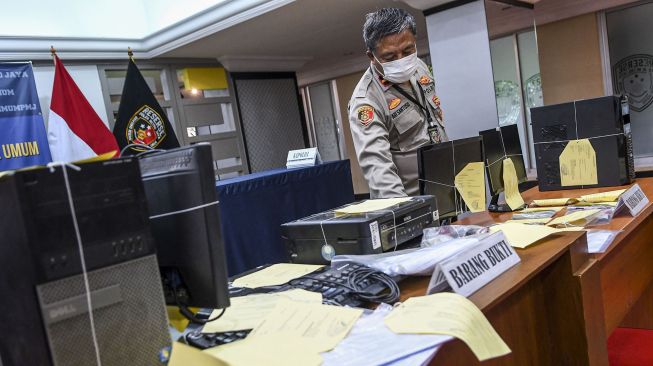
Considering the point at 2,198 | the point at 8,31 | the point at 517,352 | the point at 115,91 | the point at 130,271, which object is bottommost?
the point at 517,352

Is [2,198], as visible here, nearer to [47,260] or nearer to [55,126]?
[47,260]

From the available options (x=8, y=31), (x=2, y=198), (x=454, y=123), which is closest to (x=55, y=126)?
(x=8, y=31)

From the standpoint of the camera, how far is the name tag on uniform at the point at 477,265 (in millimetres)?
835

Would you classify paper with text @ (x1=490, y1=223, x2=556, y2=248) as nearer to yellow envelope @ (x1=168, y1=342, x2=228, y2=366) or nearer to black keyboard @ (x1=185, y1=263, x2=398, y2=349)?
black keyboard @ (x1=185, y1=263, x2=398, y2=349)

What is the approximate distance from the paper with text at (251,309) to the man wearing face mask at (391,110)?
82 cm

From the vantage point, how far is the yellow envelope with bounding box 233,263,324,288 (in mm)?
1105

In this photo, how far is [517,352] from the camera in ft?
3.28

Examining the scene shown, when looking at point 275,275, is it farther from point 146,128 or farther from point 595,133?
point 146,128

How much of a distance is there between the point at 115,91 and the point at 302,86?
3542 millimetres

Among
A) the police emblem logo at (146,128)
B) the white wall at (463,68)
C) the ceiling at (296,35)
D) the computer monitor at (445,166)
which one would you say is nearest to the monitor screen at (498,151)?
the computer monitor at (445,166)

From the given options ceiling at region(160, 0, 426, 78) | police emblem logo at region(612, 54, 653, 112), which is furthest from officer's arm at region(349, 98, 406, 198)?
police emblem logo at region(612, 54, 653, 112)

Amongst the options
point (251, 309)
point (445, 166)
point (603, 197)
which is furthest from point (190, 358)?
point (603, 197)

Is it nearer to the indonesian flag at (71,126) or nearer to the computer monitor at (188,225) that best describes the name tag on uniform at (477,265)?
the computer monitor at (188,225)

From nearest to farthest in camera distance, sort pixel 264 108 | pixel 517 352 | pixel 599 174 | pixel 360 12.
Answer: pixel 517 352 → pixel 599 174 → pixel 360 12 → pixel 264 108
